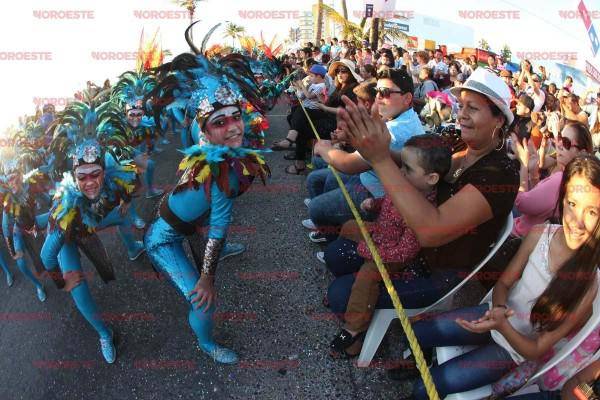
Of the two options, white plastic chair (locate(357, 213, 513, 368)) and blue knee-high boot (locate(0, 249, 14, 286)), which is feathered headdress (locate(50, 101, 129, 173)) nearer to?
blue knee-high boot (locate(0, 249, 14, 286))

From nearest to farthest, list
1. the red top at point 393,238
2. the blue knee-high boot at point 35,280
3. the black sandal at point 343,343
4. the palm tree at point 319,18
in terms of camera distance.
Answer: the red top at point 393,238 < the black sandal at point 343,343 < the blue knee-high boot at point 35,280 < the palm tree at point 319,18

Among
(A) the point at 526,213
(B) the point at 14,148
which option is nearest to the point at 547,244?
(A) the point at 526,213

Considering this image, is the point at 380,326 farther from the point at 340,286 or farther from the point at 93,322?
the point at 93,322

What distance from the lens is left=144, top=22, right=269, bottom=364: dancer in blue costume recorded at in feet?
7.13

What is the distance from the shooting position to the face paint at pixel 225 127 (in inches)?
86.7

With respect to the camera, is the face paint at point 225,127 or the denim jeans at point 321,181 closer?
the face paint at point 225,127

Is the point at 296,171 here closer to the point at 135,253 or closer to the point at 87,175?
the point at 135,253

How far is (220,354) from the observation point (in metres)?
2.49

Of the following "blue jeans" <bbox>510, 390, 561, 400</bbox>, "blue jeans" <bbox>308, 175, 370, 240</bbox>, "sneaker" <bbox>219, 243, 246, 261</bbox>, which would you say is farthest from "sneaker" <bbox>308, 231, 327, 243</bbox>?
"blue jeans" <bbox>510, 390, 561, 400</bbox>

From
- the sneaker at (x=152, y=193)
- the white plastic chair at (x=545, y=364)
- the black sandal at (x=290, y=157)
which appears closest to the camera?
the white plastic chair at (x=545, y=364)

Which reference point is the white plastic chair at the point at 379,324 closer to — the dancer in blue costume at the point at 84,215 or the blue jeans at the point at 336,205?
the blue jeans at the point at 336,205

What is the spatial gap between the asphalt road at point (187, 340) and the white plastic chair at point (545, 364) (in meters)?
0.49

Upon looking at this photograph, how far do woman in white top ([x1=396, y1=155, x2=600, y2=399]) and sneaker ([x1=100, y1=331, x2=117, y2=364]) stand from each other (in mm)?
1988

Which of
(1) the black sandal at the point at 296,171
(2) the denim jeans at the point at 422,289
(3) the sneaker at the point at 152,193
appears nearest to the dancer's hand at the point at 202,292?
(2) the denim jeans at the point at 422,289
